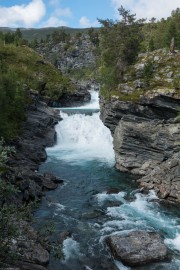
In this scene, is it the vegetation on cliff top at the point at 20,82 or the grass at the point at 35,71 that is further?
the grass at the point at 35,71

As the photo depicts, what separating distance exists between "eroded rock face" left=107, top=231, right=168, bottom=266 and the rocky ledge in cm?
545

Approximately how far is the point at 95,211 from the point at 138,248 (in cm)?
837

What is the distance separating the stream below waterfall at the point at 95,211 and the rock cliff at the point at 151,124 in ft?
6.87

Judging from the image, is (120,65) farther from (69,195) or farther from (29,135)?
(69,195)

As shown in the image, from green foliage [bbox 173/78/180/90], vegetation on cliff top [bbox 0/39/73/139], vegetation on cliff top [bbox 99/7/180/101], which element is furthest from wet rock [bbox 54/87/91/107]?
green foliage [bbox 173/78/180/90]

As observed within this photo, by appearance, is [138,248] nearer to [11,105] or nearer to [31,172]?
[31,172]

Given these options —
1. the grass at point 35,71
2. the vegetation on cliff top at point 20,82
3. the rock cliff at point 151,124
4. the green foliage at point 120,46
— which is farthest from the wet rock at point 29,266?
the grass at point 35,71

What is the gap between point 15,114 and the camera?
2219 inches

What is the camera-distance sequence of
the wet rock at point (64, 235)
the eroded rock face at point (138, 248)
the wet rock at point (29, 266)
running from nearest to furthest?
the wet rock at point (29, 266)
the eroded rock face at point (138, 248)
the wet rock at point (64, 235)

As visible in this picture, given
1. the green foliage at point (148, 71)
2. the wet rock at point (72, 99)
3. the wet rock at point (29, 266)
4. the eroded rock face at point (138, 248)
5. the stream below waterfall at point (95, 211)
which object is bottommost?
the stream below waterfall at point (95, 211)

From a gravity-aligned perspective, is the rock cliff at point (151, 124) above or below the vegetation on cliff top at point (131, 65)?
below

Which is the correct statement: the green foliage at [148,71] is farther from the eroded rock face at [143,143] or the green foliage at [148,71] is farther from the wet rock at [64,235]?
the wet rock at [64,235]

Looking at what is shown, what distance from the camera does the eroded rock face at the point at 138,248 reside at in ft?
82.9

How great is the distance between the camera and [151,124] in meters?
42.6
